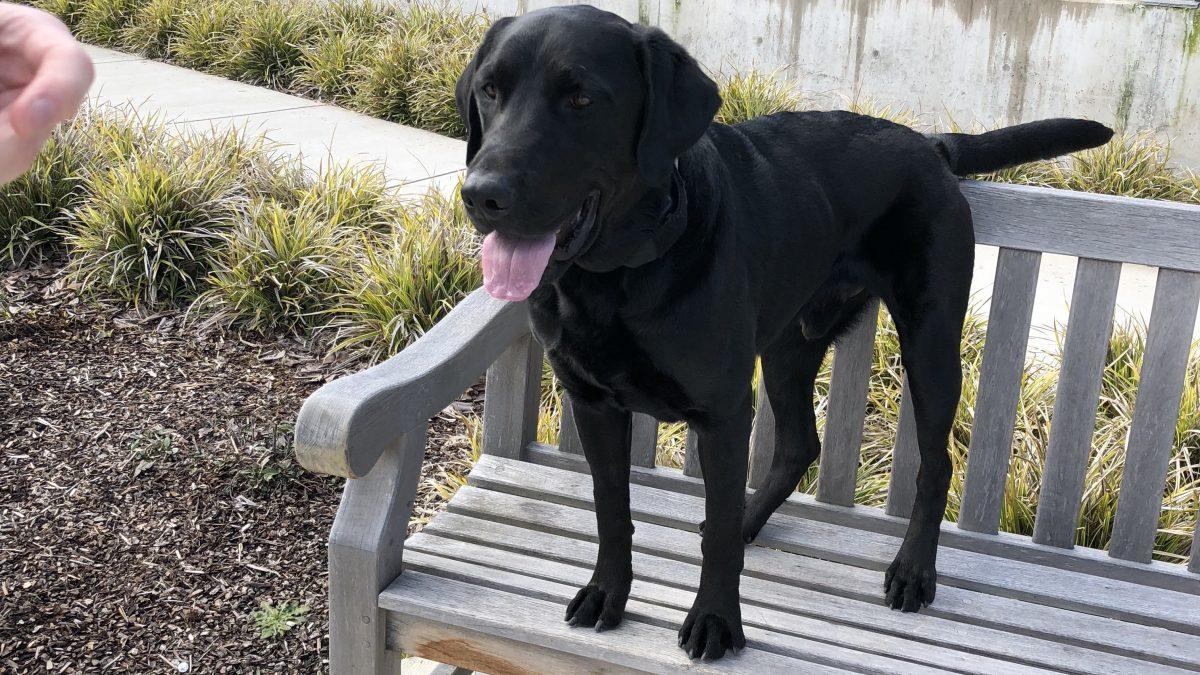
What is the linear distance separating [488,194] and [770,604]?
3.55 feet

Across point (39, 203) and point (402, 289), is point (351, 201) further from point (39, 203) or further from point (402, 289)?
point (39, 203)

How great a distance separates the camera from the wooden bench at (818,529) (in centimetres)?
220

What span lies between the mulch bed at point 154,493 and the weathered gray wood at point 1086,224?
187cm

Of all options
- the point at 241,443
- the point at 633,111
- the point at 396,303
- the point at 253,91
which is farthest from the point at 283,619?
the point at 253,91

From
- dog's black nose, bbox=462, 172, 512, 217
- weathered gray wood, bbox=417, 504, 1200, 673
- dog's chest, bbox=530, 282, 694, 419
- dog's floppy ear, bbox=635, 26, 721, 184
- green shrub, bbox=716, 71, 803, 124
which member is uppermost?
dog's floppy ear, bbox=635, 26, 721, 184

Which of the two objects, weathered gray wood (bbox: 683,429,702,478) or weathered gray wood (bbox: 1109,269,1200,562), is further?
weathered gray wood (bbox: 683,429,702,478)

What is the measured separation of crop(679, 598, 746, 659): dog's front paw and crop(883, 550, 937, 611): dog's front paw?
0.40 m

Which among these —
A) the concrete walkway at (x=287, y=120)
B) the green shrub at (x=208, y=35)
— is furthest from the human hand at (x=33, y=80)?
the green shrub at (x=208, y=35)

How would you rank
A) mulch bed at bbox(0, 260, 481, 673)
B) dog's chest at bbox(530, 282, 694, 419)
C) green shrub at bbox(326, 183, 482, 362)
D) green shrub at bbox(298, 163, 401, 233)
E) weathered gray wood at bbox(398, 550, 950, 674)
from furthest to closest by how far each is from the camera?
green shrub at bbox(298, 163, 401, 233), green shrub at bbox(326, 183, 482, 362), mulch bed at bbox(0, 260, 481, 673), weathered gray wood at bbox(398, 550, 950, 674), dog's chest at bbox(530, 282, 694, 419)

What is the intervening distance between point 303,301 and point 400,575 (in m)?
2.46

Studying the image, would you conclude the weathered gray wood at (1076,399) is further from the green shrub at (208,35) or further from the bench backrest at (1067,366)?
the green shrub at (208,35)

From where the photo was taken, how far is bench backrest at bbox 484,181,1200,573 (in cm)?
250

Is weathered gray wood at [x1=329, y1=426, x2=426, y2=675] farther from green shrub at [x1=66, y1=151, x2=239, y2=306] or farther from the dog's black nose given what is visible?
green shrub at [x1=66, y1=151, x2=239, y2=306]

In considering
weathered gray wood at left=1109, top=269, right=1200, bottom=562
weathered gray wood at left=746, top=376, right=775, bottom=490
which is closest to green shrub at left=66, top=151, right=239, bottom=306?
weathered gray wood at left=746, top=376, right=775, bottom=490
